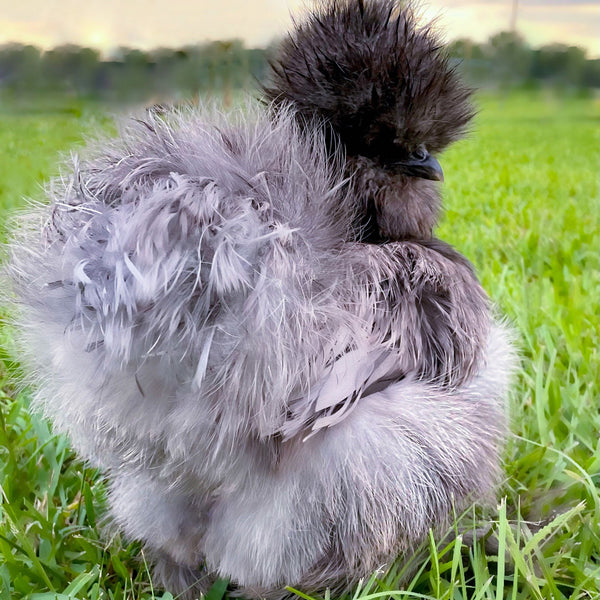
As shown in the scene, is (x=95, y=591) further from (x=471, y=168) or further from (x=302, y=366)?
(x=471, y=168)

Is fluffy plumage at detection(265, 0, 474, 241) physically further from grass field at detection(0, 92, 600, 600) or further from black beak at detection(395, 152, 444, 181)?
grass field at detection(0, 92, 600, 600)

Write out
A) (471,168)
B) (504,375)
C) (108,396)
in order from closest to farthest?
1. (108,396)
2. (504,375)
3. (471,168)

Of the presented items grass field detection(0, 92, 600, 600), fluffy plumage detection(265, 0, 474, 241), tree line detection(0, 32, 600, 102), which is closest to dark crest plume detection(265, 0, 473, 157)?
fluffy plumage detection(265, 0, 474, 241)

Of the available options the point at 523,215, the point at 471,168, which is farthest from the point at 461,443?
the point at 471,168

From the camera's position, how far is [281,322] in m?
1.02

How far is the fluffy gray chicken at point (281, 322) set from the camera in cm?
100

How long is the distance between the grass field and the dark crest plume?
278mm

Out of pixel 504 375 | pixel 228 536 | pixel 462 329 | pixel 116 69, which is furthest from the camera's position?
pixel 116 69

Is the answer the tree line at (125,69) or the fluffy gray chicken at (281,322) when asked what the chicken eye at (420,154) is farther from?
the tree line at (125,69)

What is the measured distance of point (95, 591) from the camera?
4.32ft

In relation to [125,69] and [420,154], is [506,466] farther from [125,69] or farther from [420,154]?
[125,69]

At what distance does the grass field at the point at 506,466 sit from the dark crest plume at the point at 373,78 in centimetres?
28

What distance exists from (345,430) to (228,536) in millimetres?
300

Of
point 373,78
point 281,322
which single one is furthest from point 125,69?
point 281,322
